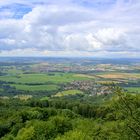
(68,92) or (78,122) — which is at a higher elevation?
(78,122)

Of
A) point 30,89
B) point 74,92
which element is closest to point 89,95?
point 74,92

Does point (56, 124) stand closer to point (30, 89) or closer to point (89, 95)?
point (89, 95)

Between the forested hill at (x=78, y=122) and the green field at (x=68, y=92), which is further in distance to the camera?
the green field at (x=68, y=92)

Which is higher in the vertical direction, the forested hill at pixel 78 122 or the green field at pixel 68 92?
the forested hill at pixel 78 122

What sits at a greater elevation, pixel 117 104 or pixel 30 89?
pixel 117 104

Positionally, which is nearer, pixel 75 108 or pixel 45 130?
pixel 45 130

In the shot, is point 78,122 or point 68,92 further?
point 68,92

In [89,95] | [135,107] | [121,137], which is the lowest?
[89,95]

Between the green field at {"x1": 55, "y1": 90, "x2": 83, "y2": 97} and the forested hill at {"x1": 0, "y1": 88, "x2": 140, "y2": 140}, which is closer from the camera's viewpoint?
the forested hill at {"x1": 0, "y1": 88, "x2": 140, "y2": 140}
